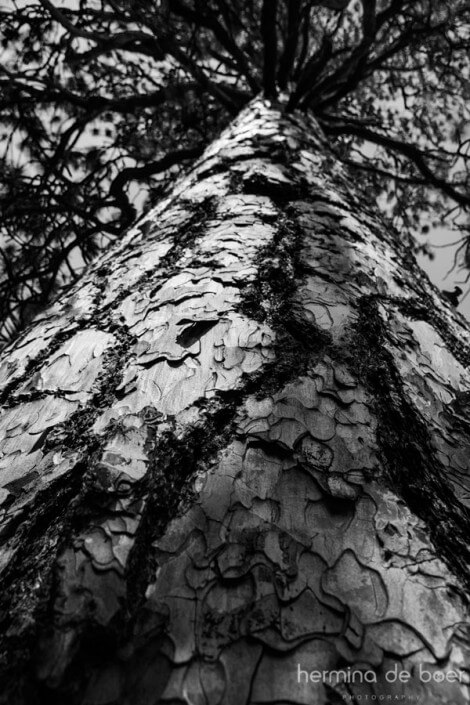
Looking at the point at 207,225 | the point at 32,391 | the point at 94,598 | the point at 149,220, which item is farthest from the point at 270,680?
the point at 149,220

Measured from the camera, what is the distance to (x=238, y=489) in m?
0.48

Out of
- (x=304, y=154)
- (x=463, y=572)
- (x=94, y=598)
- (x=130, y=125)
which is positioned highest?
(x=130, y=125)

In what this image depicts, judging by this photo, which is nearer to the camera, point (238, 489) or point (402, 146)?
point (238, 489)

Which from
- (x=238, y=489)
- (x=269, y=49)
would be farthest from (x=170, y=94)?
(x=238, y=489)

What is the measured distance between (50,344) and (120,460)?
Answer: 402 millimetres

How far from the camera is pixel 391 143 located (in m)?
3.48

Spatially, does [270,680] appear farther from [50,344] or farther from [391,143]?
[391,143]

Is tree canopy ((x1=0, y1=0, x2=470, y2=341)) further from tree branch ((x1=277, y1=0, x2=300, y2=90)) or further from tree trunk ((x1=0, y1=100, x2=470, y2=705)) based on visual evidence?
tree trunk ((x1=0, y1=100, x2=470, y2=705))

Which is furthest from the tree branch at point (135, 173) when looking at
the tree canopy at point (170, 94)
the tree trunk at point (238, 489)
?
the tree trunk at point (238, 489)

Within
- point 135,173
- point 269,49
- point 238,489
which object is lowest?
point 238,489

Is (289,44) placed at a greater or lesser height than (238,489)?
greater

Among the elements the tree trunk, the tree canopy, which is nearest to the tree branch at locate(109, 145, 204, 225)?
the tree canopy

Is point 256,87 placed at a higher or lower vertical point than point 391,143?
higher

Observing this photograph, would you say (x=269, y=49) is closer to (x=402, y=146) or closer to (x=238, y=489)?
(x=402, y=146)
